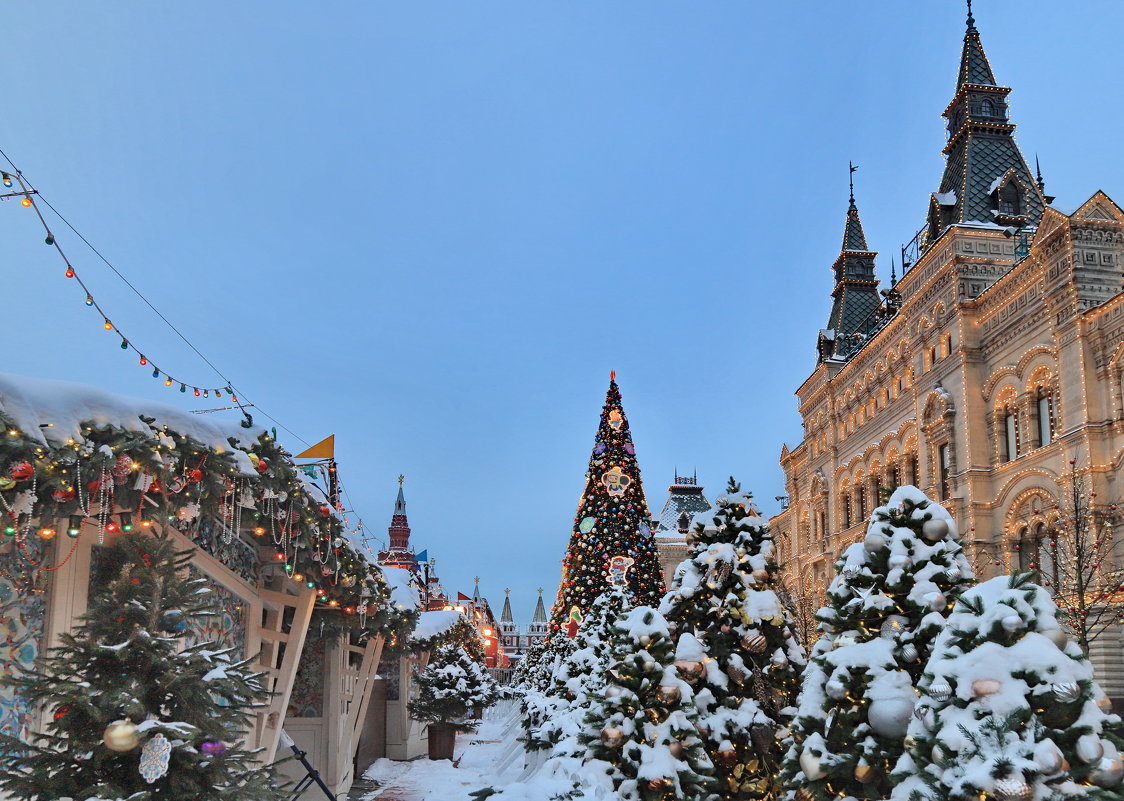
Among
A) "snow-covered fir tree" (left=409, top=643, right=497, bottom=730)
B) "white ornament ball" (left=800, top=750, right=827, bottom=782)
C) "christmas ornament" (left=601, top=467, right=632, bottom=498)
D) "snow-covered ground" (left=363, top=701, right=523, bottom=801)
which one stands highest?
"christmas ornament" (left=601, top=467, right=632, bottom=498)

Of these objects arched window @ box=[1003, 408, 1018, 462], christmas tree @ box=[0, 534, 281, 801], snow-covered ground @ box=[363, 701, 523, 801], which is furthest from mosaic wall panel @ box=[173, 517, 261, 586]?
arched window @ box=[1003, 408, 1018, 462]

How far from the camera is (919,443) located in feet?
103

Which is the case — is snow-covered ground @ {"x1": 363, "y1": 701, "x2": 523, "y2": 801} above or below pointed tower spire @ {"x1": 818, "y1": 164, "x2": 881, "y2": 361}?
below

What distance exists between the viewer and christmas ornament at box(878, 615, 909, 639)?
5203 mm

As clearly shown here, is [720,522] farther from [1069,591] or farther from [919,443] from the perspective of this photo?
[919,443]

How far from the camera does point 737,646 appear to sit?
8.34 m

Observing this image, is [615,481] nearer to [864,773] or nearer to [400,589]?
[400,589]

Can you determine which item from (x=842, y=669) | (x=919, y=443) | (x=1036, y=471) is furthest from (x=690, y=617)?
(x=919, y=443)

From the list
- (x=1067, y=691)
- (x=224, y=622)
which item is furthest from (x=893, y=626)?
(x=224, y=622)

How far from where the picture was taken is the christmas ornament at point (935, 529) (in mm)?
5520

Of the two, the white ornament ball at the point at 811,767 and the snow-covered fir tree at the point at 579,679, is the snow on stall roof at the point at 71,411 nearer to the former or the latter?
the white ornament ball at the point at 811,767

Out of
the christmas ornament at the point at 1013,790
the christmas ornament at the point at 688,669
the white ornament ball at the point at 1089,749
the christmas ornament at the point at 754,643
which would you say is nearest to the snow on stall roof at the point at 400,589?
the christmas ornament at the point at 688,669

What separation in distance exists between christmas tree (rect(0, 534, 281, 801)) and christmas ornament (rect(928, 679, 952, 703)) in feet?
11.4

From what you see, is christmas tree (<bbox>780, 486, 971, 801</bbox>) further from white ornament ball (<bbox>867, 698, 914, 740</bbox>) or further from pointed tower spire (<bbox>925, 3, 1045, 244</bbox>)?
pointed tower spire (<bbox>925, 3, 1045, 244</bbox>)
